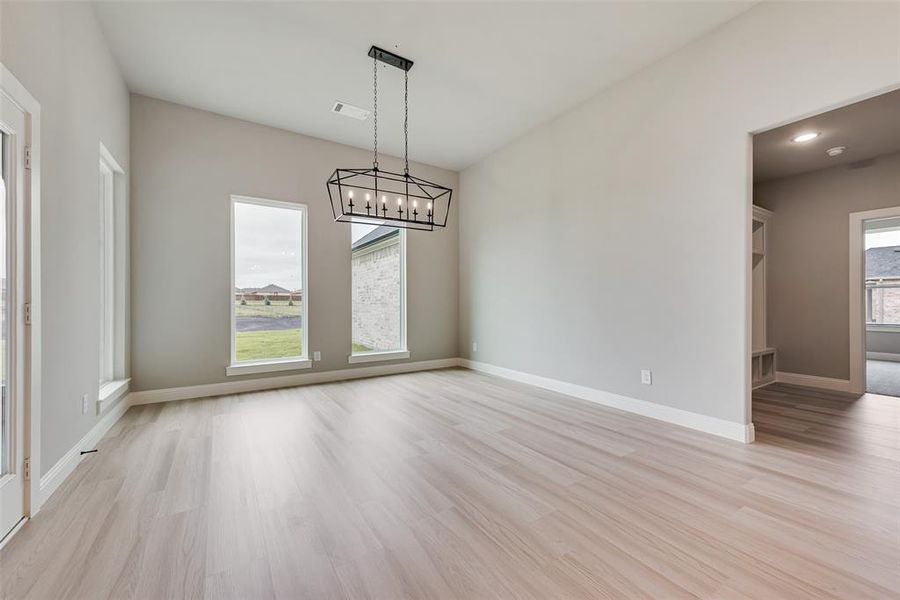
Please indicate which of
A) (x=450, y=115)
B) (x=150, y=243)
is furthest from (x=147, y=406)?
(x=450, y=115)

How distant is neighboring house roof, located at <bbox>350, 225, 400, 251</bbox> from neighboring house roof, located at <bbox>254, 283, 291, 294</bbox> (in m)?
1.04

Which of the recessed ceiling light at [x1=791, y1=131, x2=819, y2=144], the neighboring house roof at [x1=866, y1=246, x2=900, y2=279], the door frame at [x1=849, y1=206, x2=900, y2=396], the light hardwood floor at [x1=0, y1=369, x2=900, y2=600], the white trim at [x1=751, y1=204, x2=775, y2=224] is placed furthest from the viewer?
the neighboring house roof at [x1=866, y1=246, x2=900, y2=279]

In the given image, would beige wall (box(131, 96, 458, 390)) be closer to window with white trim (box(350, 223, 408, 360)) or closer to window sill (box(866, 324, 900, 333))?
window with white trim (box(350, 223, 408, 360))

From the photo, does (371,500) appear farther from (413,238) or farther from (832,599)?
(413,238)

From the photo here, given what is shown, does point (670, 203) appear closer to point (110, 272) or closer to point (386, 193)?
point (386, 193)

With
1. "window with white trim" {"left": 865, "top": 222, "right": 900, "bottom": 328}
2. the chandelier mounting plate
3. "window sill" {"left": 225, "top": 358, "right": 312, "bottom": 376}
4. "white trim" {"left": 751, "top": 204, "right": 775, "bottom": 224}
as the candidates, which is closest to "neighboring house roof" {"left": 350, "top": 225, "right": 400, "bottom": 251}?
"window sill" {"left": 225, "top": 358, "right": 312, "bottom": 376}

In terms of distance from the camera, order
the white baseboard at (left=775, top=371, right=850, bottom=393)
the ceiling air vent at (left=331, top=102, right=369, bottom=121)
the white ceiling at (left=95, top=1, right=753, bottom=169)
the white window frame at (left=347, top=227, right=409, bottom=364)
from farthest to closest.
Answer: the white window frame at (left=347, top=227, right=409, bottom=364) < the white baseboard at (left=775, top=371, right=850, bottom=393) < the ceiling air vent at (left=331, top=102, right=369, bottom=121) < the white ceiling at (left=95, top=1, right=753, bottom=169)

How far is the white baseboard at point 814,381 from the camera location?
4.46 metres

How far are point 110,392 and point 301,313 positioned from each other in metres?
2.04

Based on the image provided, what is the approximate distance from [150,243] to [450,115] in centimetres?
359

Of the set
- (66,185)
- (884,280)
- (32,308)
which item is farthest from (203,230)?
(884,280)

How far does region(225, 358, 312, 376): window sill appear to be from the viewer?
14.3 ft

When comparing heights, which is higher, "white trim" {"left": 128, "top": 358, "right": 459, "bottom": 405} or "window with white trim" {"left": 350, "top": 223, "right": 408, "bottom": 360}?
"window with white trim" {"left": 350, "top": 223, "right": 408, "bottom": 360}

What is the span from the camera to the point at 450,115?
14.2 ft
